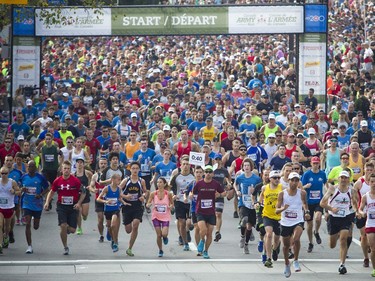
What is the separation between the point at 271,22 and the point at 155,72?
20.8 ft

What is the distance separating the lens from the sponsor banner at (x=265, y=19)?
3728 centimetres

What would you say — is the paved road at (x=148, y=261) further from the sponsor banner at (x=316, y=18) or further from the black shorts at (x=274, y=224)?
the sponsor banner at (x=316, y=18)

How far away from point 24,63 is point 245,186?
1502 cm

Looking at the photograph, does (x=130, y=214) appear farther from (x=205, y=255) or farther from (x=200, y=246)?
(x=205, y=255)

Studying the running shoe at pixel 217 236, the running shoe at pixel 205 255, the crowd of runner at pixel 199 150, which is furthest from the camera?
the running shoe at pixel 217 236

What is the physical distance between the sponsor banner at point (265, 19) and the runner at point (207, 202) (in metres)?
14.7

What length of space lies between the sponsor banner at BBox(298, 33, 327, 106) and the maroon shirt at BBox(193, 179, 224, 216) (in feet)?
47.2

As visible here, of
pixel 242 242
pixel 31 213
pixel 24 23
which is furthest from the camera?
pixel 24 23

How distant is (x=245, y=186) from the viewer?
23.9 metres

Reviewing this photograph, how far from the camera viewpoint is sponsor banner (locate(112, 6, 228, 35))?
3762 centimetres

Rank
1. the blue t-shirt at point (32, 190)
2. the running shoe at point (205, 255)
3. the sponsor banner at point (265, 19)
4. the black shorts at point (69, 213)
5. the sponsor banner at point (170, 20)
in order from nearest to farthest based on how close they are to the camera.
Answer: the running shoe at point (205, 255) → the black shorts at point (69, 213) → the blue t-shirt at point (32, 190) → the sponsor banner at point (265, 19) → the sponsor banner at point (170, 20)

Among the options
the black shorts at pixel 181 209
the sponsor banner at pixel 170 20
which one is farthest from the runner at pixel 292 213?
the sponsor banner at pixel 170 20

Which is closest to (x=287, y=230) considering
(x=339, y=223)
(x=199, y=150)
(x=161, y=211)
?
(x=339, y=223)

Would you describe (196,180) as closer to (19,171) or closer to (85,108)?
(19,171)
